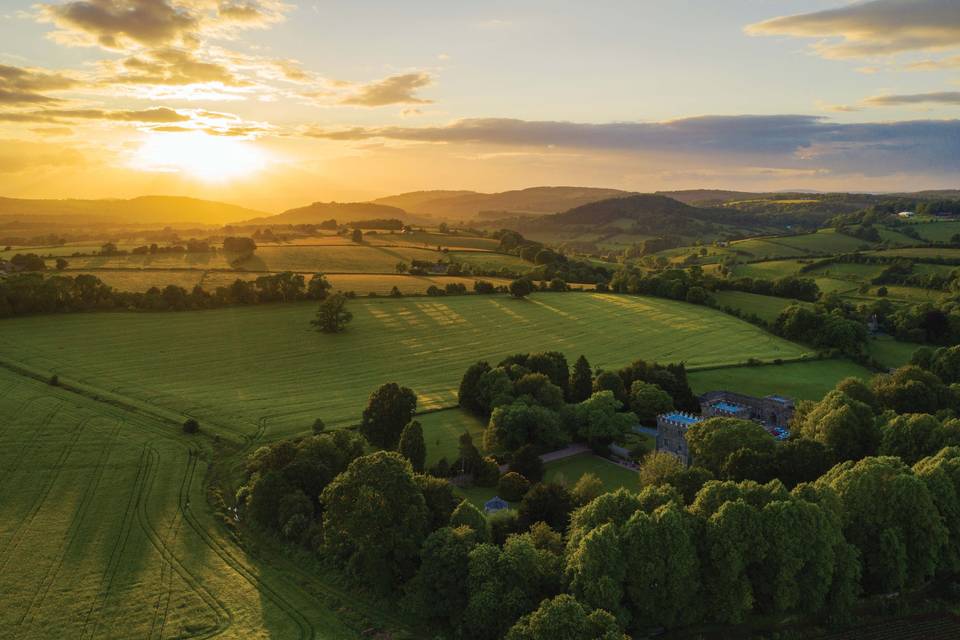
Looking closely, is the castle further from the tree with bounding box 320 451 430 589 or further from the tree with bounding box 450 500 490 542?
the tree with bounding box 320 451 430 589

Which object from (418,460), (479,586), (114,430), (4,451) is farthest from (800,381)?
(4,451)

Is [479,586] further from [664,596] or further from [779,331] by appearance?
[779,331]

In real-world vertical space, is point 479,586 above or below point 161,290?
below

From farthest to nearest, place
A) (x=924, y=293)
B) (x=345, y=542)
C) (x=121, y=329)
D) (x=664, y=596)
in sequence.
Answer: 1. (x=924, y=293)
2. (x=121, y=329)
3. (x=345, y=542)
4. (x=664, y=596)

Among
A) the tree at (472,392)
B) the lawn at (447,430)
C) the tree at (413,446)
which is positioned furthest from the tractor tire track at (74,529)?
the tree at (472,392)

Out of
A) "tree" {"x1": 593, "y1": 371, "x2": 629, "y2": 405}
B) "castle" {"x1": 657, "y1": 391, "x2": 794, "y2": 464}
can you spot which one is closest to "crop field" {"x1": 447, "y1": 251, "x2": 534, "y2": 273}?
"tree" {"x1": 593, "y1": 371, "x2": 629, "y2": 405}

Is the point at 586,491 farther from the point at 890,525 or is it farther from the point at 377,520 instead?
the point at 890,525
